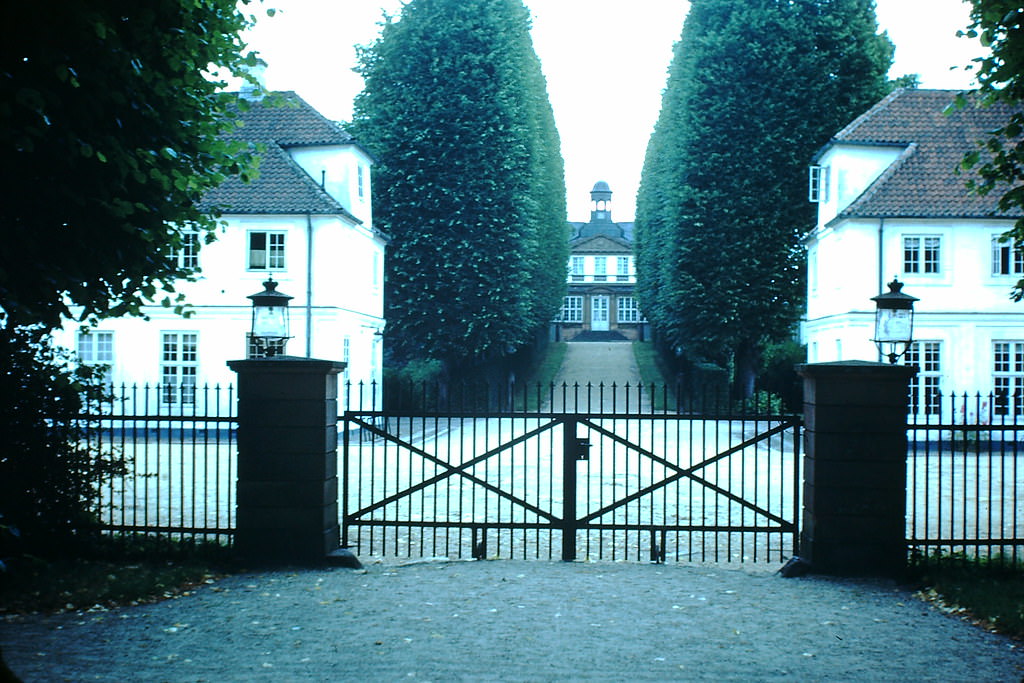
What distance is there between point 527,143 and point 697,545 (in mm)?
26614

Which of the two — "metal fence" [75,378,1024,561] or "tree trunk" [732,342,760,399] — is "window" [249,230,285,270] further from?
"tree trunk" [732,342,760,399]

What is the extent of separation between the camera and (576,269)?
85062 millimetres

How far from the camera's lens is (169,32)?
27.0ft

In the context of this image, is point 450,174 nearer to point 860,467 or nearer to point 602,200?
point 860,467

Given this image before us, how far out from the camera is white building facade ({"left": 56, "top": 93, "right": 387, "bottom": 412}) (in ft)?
91.3

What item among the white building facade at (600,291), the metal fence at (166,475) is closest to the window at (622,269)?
the white building facade at (600,291)

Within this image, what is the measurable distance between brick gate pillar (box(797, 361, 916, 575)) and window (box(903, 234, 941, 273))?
19859mm

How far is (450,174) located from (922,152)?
569 inches

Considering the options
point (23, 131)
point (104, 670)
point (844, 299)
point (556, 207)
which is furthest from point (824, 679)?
point (556, 207)

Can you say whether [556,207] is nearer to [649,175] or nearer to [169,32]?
[649,175]

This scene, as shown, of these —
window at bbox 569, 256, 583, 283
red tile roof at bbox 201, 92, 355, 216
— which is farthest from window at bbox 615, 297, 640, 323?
red tile roof at bbox 201, 92, 355, 216

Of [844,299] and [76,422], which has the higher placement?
[844,299]

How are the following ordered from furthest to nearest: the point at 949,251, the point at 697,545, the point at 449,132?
the point at 449,132
the point at 949,251
the point at 697,545

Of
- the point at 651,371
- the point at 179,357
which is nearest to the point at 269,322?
the point at 179,357
